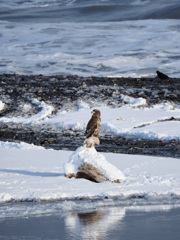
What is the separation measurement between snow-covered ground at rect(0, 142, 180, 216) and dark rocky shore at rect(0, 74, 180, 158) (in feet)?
5.20

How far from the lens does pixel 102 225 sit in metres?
5.11

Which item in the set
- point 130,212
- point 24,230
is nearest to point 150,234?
point 130,212

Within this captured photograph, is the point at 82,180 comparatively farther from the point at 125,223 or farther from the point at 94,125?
the point at 125,223

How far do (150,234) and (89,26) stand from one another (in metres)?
31.7

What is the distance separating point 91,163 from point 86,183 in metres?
0.28

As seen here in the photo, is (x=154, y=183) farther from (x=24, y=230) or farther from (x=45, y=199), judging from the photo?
(x=24, y=230)

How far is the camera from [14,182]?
21.9 feet

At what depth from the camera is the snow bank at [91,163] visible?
21.9 feet

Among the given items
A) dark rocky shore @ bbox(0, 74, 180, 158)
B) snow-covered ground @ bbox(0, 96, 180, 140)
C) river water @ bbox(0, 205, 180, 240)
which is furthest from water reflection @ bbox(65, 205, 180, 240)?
snow-covered ground @ bbox(0, 96, 180, 140)

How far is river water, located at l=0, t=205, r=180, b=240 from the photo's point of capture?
4758mm

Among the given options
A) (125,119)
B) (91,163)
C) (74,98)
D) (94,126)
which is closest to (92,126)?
(94,126)

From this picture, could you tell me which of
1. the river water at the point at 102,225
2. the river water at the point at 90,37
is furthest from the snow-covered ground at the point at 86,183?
the river water at the point at 90,37

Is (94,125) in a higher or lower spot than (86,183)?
higher

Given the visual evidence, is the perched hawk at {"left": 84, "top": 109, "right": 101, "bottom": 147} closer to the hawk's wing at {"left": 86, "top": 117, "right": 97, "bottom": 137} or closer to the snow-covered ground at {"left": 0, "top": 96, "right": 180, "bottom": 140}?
the hawk's wing at {"left": 86, "top": 117, "right": 97, "bottom": 137}
